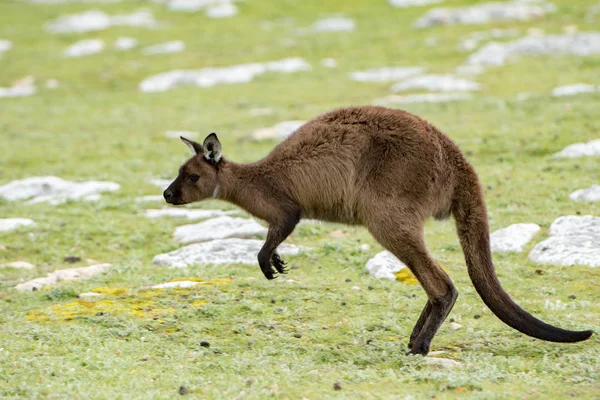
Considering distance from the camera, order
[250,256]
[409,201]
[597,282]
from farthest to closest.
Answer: [250,256] → [597,282] → [409,201]

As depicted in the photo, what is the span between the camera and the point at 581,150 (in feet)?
47.8

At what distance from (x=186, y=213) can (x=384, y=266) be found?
4.37 meters

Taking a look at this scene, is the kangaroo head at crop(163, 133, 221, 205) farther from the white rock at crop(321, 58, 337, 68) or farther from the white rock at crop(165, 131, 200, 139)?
the white rock at crop(321, 58, 337, 68)

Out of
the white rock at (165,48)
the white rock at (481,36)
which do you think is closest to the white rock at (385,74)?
the white rock at (481,36)

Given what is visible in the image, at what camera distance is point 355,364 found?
6883mm

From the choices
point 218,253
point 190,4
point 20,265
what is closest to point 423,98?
point 218,253

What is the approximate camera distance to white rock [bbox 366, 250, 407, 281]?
953 centimetres

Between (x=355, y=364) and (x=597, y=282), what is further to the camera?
(x=597, y=282)

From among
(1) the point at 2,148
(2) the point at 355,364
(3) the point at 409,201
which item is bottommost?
(1) the point at 2,148

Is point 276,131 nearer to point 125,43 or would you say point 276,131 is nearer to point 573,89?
point 573,89

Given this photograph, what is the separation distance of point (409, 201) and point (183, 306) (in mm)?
2576

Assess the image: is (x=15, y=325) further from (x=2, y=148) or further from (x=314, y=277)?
(x=2, y=148)

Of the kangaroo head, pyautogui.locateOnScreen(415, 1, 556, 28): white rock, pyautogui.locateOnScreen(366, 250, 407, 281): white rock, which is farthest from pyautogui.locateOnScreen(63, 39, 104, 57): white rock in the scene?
the kangaroo head

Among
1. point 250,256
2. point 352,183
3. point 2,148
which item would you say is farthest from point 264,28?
point 352,183
